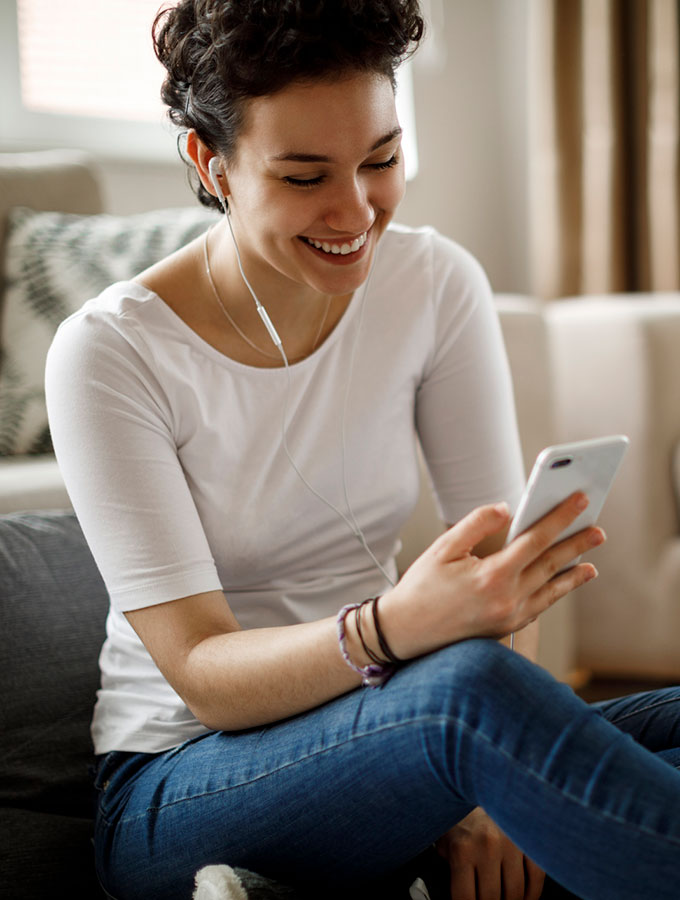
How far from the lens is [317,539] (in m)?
1.06

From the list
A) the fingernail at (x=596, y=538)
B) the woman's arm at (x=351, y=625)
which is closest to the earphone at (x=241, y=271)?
the woman's arm at (x=351, y=625)

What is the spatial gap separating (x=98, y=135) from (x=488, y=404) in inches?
54.1

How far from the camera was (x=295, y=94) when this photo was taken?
2.90ft

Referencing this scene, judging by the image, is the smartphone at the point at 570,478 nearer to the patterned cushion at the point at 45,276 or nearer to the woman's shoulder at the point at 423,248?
the woman's shoulder at the point at 423,248

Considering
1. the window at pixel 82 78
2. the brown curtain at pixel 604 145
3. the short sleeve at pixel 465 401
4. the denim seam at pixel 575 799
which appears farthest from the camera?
the brown curtain at pixel 604 145

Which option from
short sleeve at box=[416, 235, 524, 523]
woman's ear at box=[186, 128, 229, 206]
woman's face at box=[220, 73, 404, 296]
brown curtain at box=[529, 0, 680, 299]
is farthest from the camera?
brown curtain at box=[529, 0, 680, 299]

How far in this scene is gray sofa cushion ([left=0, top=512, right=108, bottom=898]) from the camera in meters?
1.02

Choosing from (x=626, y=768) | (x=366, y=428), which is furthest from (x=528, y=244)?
(x=626, y=768)

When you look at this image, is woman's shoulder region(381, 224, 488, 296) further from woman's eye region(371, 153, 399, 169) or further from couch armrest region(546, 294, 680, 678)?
couch armrest region(546, 294, 680, 678)

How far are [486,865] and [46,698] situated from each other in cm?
50

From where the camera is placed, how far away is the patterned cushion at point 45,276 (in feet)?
4.85

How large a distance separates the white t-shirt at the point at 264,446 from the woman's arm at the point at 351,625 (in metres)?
0.04

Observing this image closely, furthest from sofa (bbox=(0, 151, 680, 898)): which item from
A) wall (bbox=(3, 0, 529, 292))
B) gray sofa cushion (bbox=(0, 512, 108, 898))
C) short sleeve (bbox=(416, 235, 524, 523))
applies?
wall (bbox=(3, 0, 529, 292))

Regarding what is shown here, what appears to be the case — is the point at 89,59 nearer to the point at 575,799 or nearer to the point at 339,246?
the point at 339,246
